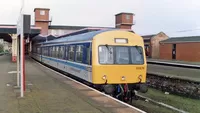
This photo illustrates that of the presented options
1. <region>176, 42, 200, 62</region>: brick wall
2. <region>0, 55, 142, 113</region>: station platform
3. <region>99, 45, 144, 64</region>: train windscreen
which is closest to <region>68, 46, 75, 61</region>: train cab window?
<region>0, 55, 142, 113</region>: station platform

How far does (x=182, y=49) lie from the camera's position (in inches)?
1763

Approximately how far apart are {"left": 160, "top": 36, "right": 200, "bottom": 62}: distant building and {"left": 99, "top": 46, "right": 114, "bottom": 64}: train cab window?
32.3 m

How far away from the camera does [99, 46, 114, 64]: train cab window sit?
10906mm

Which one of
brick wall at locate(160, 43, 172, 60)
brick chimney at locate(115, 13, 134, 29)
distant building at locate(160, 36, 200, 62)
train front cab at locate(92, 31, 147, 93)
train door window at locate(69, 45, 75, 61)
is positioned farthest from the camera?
brick chimney at locate(115, 13, 134, 29)

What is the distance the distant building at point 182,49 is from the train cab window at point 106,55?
32288 millimetres

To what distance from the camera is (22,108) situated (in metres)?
7.69

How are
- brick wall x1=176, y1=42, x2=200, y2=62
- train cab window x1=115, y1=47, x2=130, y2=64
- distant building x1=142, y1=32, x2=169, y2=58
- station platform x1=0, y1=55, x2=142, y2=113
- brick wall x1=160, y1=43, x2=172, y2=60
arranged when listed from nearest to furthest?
1. station platform x1=0, y1=55, x2=142, y2=113
2. train cab window x1=115, y1=47, x2=130, y2=64
3. brick wall x1=176, y1=42, x2=200, y2=62
4. brick wall x1=160, y1=43, x2=172, y2=60
5. distant building x1=142, y1=32, x2=169, y2=58

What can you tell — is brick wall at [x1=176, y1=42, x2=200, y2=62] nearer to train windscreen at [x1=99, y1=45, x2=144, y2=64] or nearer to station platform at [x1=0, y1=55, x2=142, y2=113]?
train windscreen at [x1=99, y1=45, x2=144, y2=64]

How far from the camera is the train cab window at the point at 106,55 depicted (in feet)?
35.8

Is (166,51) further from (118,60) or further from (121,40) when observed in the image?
(118,60)

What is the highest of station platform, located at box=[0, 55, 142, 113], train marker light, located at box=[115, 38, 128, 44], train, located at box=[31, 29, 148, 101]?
train marker light, located at box=[115, 38, 128, 44]

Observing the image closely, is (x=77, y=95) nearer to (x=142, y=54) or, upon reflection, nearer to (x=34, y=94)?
(x=34, y=94)

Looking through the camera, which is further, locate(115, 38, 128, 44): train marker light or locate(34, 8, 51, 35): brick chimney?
locate(34, 8, 51, 35): brick chimney

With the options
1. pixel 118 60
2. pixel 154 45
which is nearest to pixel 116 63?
pixel 118 60
